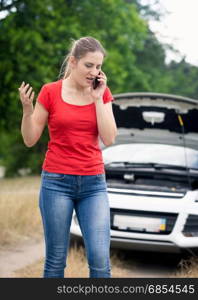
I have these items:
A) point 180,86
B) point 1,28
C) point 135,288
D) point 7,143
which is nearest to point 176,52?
point 180,86

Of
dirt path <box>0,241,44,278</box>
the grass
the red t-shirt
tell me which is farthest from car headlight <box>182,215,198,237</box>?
the red t-shirt

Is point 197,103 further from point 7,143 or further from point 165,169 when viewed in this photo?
point 7,143

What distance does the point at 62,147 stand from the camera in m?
3.41

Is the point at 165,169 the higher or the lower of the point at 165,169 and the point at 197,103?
the lower

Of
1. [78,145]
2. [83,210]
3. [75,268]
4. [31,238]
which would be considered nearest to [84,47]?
[78,145]

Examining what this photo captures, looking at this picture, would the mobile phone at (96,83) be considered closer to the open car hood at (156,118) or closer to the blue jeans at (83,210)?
the blue jeans at (83,210)

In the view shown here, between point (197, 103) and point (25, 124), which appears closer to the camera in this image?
point (25, 124)

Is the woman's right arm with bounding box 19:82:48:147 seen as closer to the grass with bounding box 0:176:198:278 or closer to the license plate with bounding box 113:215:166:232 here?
the grass with bounding box 0:176:198:278

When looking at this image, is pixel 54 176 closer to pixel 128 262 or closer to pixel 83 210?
pixel 83 210

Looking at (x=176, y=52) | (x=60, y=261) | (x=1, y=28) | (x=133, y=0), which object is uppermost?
(x=60, y=261)

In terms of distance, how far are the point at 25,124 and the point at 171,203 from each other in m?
2.73

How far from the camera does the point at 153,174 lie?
646 centimetres

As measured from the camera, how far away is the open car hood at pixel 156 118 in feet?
20.5

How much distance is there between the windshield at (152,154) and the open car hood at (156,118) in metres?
0.07
